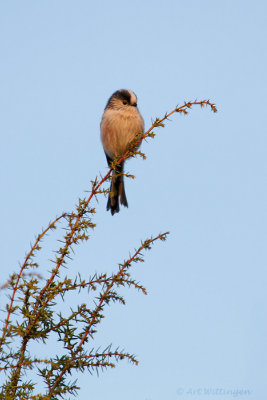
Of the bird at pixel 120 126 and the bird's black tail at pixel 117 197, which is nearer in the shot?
the bird's black tail at pixel 117 197

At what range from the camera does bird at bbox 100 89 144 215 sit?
6680 millimetres

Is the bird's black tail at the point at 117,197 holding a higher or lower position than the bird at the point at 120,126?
lower

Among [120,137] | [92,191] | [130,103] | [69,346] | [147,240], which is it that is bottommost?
[69,346]

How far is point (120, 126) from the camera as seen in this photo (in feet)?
22.0

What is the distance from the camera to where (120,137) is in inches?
265

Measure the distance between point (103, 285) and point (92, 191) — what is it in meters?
0.59

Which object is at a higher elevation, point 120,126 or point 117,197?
point 120,126

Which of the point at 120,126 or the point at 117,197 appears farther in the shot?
the point at 120,126

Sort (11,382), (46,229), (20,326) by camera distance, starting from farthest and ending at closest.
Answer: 1. (46,229)
2. (20,326)
3. (11,382)

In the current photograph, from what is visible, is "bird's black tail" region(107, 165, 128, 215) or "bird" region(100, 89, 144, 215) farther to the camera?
"bird" region(100, 89, 144, 215)

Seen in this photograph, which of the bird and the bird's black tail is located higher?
the bird

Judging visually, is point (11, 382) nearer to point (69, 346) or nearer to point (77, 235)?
point (69, 346)

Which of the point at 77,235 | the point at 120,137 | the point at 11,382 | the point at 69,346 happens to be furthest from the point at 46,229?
the point at 120,137

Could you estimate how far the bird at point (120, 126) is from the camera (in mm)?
6680
